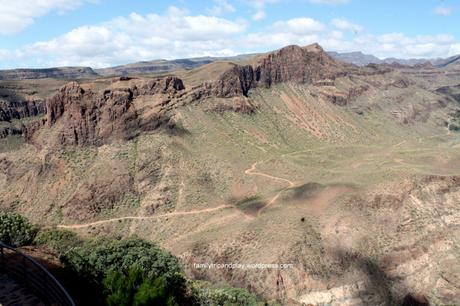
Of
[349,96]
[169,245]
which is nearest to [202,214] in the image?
[169,245]

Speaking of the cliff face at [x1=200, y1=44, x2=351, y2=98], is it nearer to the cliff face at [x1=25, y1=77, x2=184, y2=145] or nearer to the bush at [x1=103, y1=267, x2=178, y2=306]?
the cliff face at [x1=25, y1=77, x2=184, y2=145]

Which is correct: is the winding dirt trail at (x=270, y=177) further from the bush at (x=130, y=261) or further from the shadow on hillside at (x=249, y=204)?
the bush at (x=130, y=261)

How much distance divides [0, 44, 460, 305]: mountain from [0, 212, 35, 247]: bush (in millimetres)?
22912

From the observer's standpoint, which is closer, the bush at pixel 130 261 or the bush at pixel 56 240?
the bush at pixel 130 261

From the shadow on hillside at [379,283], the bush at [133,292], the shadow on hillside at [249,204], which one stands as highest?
the bush at [133,292]

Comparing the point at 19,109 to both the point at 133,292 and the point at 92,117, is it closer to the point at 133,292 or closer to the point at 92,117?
the point at 92,117

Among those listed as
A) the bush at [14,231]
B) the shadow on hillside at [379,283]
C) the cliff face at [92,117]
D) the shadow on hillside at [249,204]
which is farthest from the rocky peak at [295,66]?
the bush at [14,231]

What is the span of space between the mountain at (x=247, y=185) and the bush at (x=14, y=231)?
902 inches

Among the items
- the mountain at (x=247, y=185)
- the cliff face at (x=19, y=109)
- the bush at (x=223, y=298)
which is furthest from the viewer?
the cliff face at (x=19, y=109)

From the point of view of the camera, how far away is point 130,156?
94.9 metres

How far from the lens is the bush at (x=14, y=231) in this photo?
177 feet

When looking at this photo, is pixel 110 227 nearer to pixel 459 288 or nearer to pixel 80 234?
pixel 80 234

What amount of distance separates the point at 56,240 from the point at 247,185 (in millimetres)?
40021

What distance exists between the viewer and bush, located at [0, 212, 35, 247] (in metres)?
54.0
